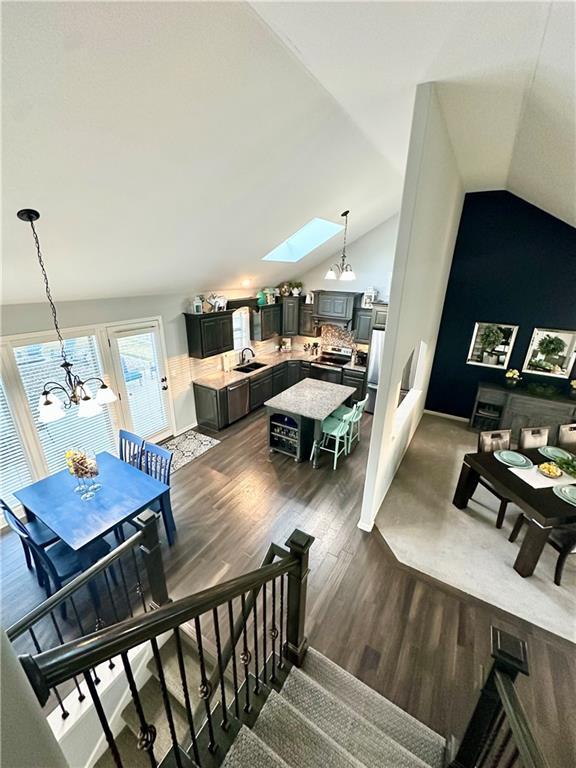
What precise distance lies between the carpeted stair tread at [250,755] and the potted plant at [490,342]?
19.9 feet

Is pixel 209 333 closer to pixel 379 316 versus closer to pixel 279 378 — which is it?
pixel 279 378

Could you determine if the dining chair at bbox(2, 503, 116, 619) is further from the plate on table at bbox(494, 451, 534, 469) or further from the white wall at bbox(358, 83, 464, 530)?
the plate on table at bbox(494, 451, 534, 469)

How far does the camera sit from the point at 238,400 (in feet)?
19.9

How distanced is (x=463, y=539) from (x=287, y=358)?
483 centimetres

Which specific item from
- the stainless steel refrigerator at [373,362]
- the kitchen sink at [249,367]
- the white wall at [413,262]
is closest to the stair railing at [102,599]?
the white wall at [413,262]

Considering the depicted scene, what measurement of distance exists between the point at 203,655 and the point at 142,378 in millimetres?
3968

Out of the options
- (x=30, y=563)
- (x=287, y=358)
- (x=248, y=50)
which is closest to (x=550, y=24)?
(x=248, y=50)

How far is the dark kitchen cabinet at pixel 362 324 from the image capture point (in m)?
6.41

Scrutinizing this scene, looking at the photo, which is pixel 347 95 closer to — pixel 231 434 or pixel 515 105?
pixel 515 105

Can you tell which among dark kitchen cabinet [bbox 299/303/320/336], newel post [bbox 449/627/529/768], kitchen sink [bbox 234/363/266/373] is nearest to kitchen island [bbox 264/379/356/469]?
kitchen sink [bbox 234/363/266/373]

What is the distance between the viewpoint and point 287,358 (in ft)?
23.8

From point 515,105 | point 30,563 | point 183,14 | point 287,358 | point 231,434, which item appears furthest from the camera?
point 287,358

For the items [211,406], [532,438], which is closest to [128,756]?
[211,406]

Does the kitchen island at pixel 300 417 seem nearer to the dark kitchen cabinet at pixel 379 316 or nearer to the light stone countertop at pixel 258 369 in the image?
the light stone countertop at pixel 258 369
